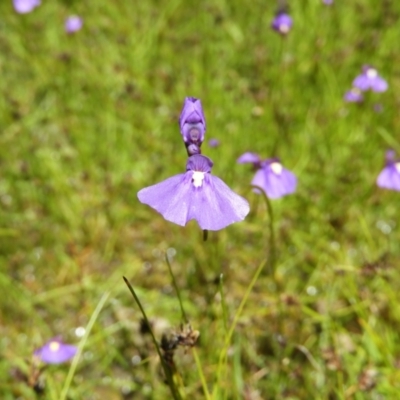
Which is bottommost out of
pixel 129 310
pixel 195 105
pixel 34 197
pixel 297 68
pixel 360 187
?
pixel 195 105

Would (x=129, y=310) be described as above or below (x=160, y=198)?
above

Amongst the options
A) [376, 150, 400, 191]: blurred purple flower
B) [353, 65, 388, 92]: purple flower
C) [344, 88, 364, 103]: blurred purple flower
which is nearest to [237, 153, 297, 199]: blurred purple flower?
[376, 150, 400, 191]: blurred purple flower

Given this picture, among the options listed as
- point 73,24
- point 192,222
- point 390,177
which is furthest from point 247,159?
point 73,24

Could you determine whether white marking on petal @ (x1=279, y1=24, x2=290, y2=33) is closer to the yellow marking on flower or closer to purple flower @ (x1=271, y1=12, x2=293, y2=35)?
purple flower @ (x1=271, y1=12, x2=293, y2=35)

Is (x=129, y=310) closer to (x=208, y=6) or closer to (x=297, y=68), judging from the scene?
(x=297, y=68)

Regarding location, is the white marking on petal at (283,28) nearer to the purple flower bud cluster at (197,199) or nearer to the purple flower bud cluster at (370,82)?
the purple flower bud cluster at (370,82)

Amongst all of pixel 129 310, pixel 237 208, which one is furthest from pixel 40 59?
pixel 237 208

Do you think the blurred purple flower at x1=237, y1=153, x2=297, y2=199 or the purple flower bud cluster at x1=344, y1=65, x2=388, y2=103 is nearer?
the blurred purple flower at x1=237, y1=153, x2=297, y2=199

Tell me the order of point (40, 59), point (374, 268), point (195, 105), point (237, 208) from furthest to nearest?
1. point (40, 59)
2. point (374, 268)
3. point (195, 105)
4. point (237, 208)
